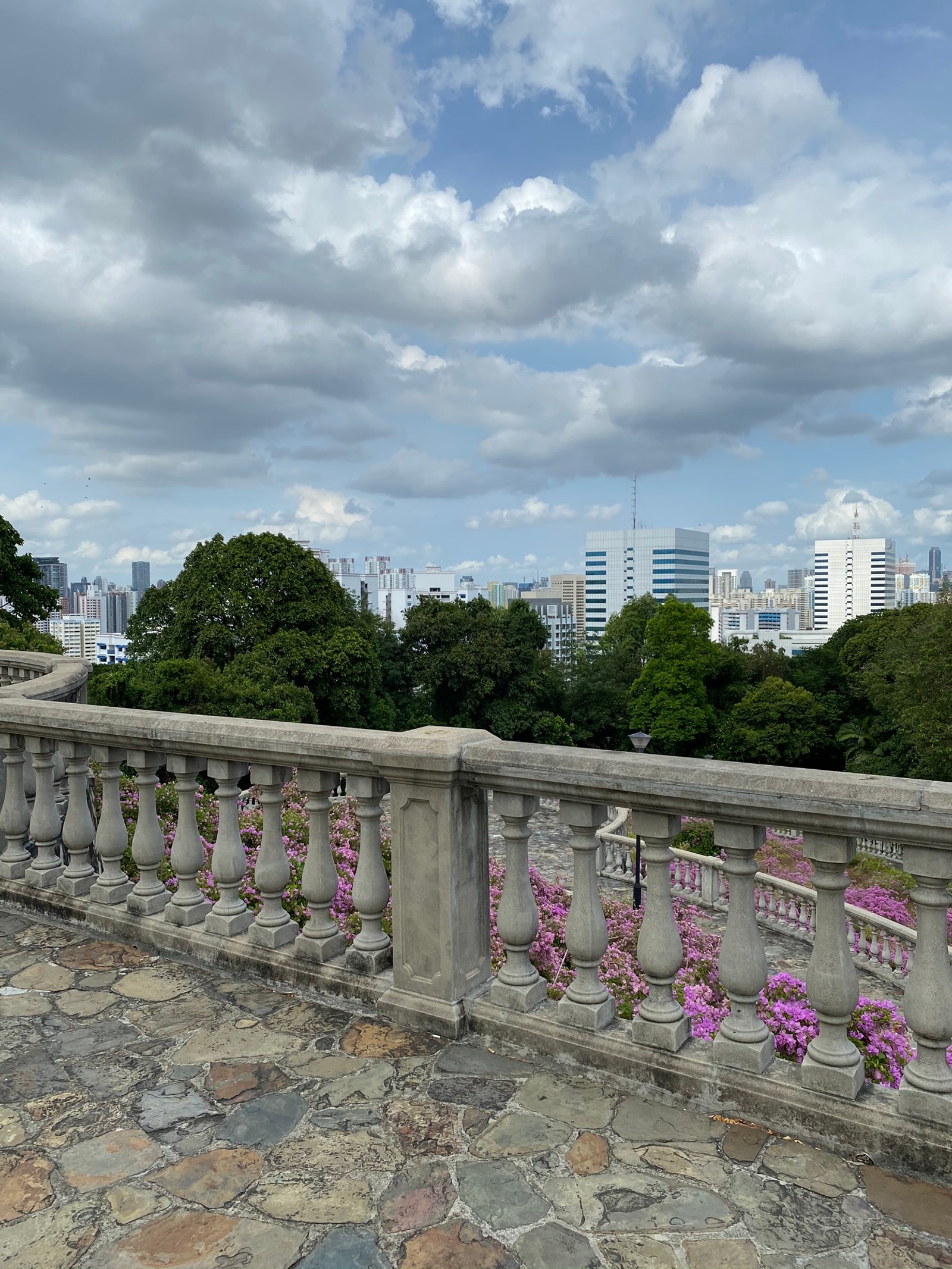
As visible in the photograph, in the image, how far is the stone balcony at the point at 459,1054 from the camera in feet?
7.17

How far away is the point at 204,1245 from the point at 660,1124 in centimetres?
131

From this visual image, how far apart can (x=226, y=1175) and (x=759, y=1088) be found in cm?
156

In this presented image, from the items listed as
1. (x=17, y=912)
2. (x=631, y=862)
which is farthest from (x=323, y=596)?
(x=17, y=912)

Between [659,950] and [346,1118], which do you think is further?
[659,950]

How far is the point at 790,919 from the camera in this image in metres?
14.5

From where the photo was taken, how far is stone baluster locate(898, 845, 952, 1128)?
2.27m

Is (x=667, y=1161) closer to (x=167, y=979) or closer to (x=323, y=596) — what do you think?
(x=167, y=979)

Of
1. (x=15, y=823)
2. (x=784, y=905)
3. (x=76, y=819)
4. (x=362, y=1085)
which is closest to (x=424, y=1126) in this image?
(x=362, y=1085)

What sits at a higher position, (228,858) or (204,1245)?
(228,858)

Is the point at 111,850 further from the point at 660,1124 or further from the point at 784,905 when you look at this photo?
the point at 784,905

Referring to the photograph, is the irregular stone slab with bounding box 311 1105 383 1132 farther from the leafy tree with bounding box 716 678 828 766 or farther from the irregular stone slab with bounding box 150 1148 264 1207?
the leafy tree with bounding box 716 678 828 766

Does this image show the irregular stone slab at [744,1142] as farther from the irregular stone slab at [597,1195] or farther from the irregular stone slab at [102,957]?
the irregular stone slab at [102,957]

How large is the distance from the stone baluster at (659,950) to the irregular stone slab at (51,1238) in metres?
1.66

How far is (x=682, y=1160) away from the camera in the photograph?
2.42m
